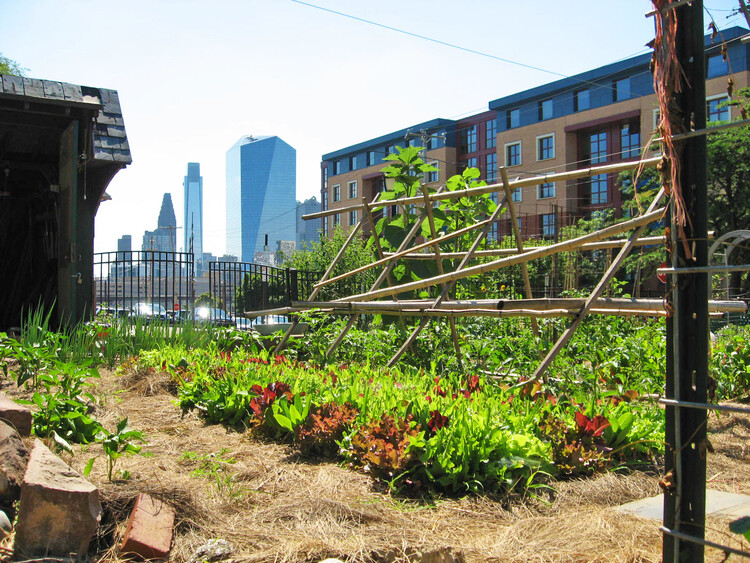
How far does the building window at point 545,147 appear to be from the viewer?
4297 centimetres

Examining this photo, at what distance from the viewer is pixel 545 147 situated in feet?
143

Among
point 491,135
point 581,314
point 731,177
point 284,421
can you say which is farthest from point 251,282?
point 491,135

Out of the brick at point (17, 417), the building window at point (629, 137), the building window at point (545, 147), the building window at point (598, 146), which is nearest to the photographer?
the brick at point (17, 417)

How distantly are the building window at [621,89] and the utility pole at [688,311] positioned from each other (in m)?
41.0

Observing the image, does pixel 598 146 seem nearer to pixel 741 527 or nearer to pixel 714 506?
pixel 714 506

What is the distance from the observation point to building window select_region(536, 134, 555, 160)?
141ft

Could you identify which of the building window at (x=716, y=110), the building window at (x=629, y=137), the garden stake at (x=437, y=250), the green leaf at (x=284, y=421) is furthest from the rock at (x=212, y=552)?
the building window at (x=629, y=137)

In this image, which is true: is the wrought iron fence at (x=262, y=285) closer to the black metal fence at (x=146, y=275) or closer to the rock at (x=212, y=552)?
the black metal fence at (x=146, y=275)

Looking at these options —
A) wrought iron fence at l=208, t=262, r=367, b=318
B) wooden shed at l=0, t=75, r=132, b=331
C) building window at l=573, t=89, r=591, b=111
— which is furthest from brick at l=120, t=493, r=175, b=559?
building window at l=573, t=89, r=591, b=111

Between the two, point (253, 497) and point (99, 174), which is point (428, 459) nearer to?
point (253, 497)

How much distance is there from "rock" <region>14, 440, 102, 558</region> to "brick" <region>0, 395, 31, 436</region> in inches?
38.3

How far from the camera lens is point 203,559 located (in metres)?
2.52

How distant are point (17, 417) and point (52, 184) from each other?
7.42 metres

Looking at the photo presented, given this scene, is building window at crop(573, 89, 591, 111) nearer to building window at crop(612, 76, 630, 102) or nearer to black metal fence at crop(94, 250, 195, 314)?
A: building window at crop(612, 76, 630, 102)
